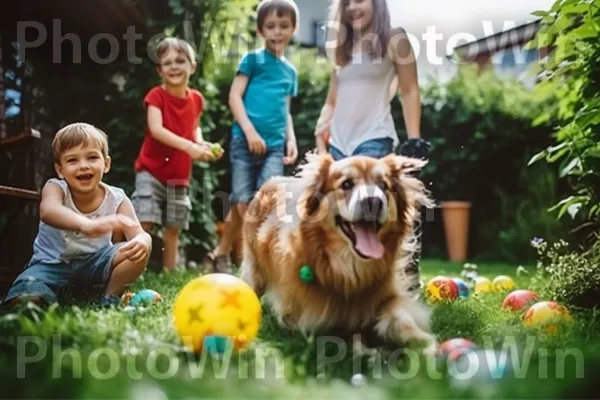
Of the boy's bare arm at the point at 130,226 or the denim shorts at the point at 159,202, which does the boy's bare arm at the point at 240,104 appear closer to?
the denim shorts at the point at 159,202

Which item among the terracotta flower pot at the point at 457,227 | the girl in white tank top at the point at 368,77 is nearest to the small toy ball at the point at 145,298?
the girl in white tank top at the point at 368,77

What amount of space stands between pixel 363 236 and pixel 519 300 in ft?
3.70

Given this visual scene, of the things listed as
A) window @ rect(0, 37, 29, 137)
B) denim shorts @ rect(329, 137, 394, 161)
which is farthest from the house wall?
denim shorts @ rect(329, 137, 394, 161)

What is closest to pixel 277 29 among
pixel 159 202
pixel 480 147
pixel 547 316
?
pixel 159 202

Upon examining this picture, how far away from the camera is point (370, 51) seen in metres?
3.87

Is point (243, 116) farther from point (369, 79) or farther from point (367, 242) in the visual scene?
point (367, 242)

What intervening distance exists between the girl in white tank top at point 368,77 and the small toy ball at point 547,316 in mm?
1106

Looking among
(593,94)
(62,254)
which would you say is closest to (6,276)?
(62,254)

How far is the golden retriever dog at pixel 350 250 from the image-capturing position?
274 centimetres

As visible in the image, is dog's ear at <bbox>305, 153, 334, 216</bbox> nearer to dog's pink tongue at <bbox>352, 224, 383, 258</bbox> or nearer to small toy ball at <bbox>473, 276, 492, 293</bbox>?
dog's pink tongue at <bbox>352, 224, 383, 258</bbox>

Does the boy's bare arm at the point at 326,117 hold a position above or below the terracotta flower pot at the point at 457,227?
above

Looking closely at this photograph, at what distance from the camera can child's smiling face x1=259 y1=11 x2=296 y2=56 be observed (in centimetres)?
454

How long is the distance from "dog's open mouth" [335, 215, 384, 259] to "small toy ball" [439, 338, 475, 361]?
45 cm

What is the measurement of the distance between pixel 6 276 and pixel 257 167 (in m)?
1.62
